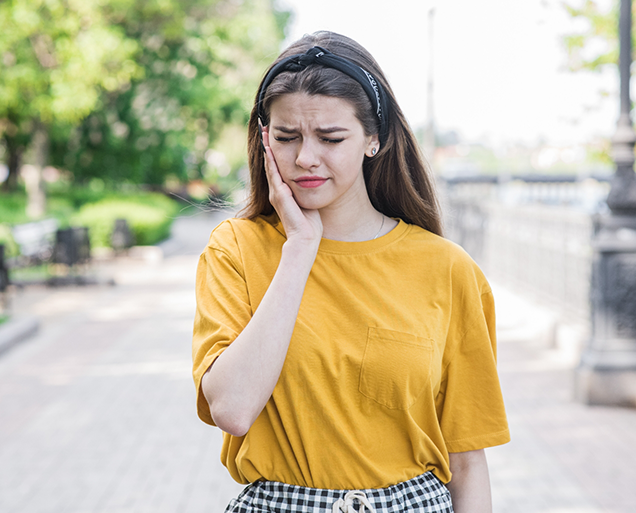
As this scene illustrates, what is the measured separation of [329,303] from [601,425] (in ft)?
14.9

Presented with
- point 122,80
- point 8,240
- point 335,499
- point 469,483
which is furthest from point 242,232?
point 122,80

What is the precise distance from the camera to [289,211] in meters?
1.63

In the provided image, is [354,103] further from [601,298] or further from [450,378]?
[601,298]

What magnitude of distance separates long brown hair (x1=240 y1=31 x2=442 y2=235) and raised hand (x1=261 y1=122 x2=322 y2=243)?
0.42 ft

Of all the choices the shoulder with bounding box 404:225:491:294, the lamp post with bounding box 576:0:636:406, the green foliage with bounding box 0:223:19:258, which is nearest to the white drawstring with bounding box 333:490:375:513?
the shoulder with bounding box 404:225:491:294

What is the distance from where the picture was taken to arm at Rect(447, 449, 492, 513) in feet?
5.67

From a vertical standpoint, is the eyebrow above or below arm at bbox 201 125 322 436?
above

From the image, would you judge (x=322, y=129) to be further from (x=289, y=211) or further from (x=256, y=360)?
(x=256, y=360)

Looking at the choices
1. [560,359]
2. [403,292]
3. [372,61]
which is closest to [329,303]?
[403,292]

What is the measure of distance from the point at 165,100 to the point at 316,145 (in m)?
22.5

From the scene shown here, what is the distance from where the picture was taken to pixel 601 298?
19.6 feet

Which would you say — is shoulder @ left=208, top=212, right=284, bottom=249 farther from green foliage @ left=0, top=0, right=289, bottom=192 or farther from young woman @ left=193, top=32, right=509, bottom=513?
green foliage @ left=0, top=0, right=289, bottom=192

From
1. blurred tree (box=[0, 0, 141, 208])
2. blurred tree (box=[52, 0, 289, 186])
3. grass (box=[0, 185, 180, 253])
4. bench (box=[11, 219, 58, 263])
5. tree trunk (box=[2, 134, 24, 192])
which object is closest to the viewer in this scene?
bench (box=[11, 219, 58, 263])

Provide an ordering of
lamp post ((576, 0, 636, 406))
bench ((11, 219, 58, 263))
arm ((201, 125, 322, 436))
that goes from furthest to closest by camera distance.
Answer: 1. bench ((11, 219, 58, 263))
2. lamp post ((576, 0, 636, 406))
3. arm ((201, 125, 322, 436))
